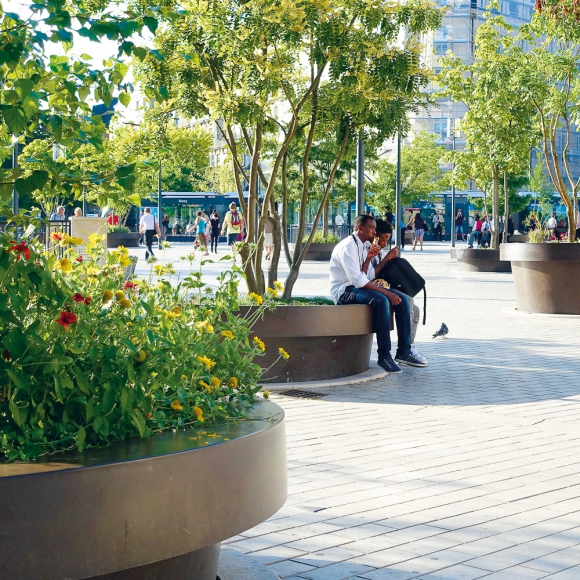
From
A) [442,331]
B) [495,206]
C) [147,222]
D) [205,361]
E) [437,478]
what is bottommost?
[437,478]

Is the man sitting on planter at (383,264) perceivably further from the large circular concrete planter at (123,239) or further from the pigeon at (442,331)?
the large circular concrete planter at (123,239)

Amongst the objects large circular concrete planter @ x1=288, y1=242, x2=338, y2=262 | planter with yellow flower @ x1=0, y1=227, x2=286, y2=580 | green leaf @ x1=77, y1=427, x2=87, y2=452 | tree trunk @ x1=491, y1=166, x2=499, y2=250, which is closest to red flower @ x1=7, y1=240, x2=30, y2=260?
planter with yellow flower @ x1=0, y1=227, x2=286, y2=580

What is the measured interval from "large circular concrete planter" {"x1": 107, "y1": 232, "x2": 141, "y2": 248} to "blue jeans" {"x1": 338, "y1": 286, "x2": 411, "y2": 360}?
1319 inches

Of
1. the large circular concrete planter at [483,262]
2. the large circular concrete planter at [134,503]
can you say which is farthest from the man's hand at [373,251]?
the large circular concrete planter at [483,262]

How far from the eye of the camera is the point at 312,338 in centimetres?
882

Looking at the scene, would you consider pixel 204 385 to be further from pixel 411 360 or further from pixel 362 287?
pixel 411 360

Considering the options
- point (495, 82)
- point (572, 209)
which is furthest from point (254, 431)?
point (495, 82)

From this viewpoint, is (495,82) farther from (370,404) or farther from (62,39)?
(62,39)

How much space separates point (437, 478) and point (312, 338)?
10.8 feet

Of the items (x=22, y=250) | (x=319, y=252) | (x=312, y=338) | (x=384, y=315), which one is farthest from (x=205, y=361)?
(x=319, y=252)

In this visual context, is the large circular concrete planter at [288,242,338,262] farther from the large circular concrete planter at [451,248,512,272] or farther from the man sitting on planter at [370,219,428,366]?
the man sitting on planter at [370,219,428,366]

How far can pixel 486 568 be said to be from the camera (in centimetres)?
413

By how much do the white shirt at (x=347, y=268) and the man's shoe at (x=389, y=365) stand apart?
0.70 meters

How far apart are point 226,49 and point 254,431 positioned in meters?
6.66
